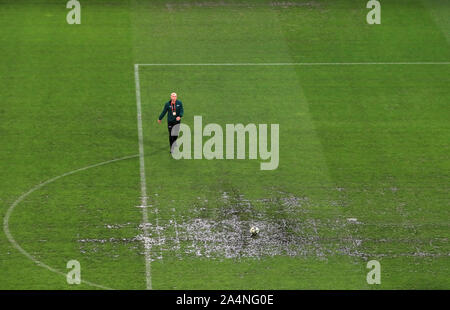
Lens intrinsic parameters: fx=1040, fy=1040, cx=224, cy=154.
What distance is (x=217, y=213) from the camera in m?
26.0

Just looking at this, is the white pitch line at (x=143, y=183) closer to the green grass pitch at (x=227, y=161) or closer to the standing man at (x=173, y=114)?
the green grass pitch at (x=227, y=161)

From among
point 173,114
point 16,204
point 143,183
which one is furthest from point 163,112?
point 16,204

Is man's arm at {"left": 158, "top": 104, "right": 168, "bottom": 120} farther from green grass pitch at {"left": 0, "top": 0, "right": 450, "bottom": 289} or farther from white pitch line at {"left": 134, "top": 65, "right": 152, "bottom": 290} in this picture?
white pitch line at {"left": 134, "top": 65, "right": 152, "bottom": 290}

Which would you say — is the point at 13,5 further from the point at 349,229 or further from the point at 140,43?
the point at 349,229

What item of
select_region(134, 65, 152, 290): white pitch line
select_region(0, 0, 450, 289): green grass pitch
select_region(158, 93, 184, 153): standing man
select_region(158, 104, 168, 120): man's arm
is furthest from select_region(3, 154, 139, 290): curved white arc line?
select_region(158, 104, 168, 120): man's arm

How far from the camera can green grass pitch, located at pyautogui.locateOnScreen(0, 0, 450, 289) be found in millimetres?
23875

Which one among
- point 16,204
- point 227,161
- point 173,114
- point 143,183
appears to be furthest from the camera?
point 173,114

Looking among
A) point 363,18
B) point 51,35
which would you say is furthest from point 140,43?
point 363,18

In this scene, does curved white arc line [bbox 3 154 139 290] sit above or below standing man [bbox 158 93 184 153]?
below

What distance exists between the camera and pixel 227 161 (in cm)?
2903

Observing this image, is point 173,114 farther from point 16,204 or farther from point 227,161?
point 16,204

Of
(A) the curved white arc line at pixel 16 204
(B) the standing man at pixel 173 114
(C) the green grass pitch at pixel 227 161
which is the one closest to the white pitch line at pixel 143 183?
(C) the green grass pitch at pixel 227 161

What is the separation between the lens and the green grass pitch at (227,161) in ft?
78.3
